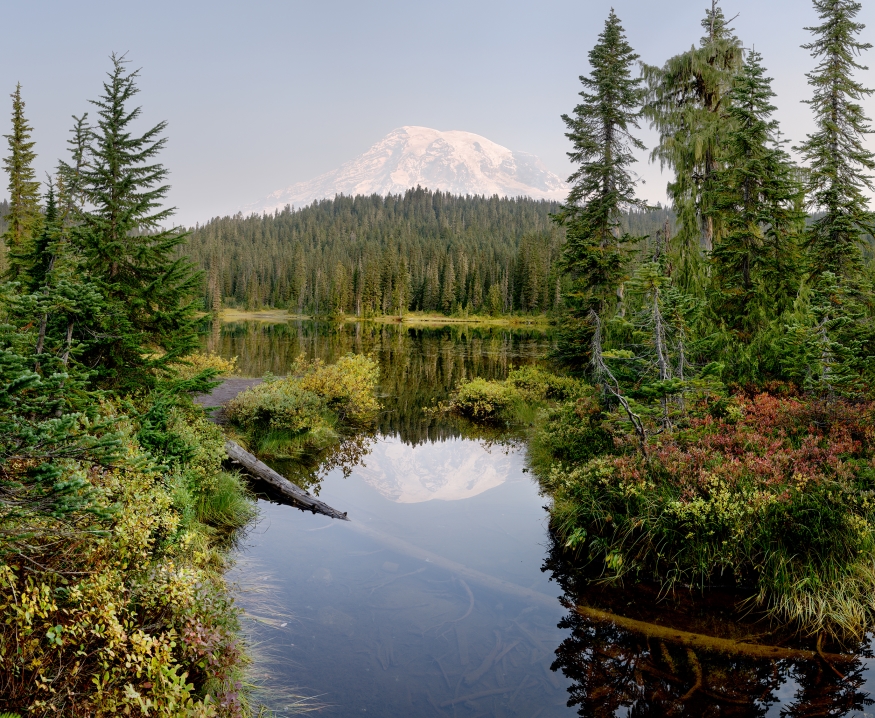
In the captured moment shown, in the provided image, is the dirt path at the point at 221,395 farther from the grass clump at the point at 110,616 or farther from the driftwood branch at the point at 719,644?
the driftwood branch at the point at 719,644

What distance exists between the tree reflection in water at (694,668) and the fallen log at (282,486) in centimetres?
535

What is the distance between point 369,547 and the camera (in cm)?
927

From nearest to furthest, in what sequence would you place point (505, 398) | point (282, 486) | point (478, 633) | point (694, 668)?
point (694, 668), point (478, 633), point (282, 486), point (505, 398)

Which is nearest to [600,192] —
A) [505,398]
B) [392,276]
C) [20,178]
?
[505,398]

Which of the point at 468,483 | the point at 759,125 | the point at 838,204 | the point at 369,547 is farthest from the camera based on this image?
the point at 838,204

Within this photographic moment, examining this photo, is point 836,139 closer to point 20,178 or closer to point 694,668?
point 694,668

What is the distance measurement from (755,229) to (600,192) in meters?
4.84

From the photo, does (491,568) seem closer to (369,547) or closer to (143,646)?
(369,547)

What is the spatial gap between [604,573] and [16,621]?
679cm

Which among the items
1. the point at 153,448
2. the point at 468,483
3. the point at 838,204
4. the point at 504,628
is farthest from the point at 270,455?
the point at 838,204

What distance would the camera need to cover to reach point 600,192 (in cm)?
1706

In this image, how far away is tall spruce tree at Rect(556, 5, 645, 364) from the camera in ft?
52.2

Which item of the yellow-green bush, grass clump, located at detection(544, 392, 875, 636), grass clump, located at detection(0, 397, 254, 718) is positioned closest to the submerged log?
grass clump, located at detection(544, 392, 875, 636)

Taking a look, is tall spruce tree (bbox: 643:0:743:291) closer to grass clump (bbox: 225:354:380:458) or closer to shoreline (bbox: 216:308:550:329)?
grass clump (bbox: 225:354:380:458)
